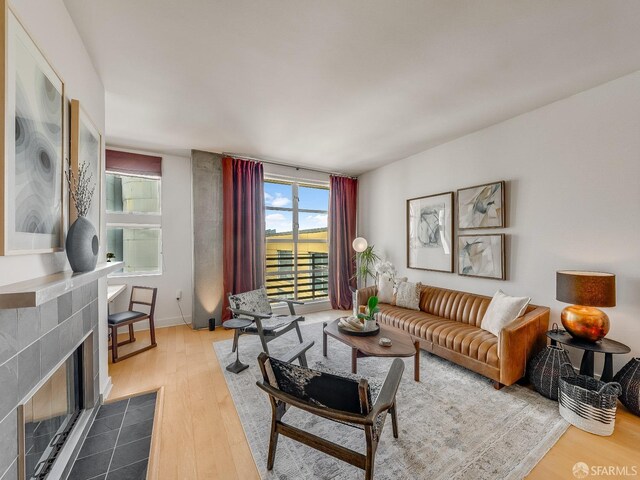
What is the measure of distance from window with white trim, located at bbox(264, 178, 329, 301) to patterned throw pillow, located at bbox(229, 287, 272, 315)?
3.92ft

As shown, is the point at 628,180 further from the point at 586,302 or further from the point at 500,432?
the point at 500,432

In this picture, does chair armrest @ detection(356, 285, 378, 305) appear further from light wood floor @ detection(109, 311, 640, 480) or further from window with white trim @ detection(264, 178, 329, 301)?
light wood floor @ detection(109, 311, 640, 480)

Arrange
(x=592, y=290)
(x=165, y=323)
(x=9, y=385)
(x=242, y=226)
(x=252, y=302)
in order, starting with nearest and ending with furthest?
(x=9, y=385) < (x=592, y=290) < (x=252, y=302) < (x=165, y=323) < (x=242, y=226)

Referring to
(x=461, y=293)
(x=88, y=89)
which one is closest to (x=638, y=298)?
(x=461, y=293)

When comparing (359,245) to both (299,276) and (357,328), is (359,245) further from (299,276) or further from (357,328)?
(357,328)

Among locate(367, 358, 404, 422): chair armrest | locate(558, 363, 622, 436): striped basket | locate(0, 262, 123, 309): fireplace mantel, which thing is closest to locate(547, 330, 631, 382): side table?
locate(558, 363, 622, 436): striped basket

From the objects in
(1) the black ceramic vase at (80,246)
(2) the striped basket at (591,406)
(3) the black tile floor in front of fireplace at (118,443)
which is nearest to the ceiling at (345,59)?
(1) the black ceramic vase at (80,246)

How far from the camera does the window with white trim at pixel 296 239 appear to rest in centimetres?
488

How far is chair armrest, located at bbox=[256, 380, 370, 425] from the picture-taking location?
131 centimetres

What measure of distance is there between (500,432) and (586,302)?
1266 mm

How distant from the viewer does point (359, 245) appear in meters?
5.13

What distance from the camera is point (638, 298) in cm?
225

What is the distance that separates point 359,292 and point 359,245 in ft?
4.41
